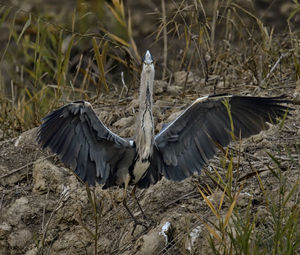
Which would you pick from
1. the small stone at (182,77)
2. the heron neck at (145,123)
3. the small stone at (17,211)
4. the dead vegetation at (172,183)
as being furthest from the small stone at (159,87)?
the small stone at (17,211)

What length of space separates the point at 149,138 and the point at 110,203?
640mm

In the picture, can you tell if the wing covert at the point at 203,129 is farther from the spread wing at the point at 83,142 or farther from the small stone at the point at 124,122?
the small stone at the point at 124,122

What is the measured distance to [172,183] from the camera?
5.01 m

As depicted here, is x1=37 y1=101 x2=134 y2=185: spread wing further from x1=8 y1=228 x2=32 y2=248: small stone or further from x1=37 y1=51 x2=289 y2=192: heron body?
x1=8 y1=228 x2=32 y2=248: small stone

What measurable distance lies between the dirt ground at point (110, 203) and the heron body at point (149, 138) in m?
0.20

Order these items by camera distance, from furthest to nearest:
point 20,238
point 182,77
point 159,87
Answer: point 182,77
point 159,87
point 20,238

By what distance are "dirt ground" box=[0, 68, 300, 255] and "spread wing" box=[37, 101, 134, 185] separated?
0.29 meters

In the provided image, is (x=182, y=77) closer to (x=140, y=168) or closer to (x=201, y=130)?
(x=201, y=130)

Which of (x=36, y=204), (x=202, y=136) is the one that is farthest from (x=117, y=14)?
(x=36, y=204)

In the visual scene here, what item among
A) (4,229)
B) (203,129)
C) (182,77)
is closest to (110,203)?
(4,229)

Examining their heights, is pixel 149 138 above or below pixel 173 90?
above

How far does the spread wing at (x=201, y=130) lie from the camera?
462cm

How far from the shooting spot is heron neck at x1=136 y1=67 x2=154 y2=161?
464 centimetres

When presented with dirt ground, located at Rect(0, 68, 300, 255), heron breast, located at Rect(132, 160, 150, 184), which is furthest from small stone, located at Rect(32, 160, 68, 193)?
heron breast, located at Rect(132, 160, 150, 184)
